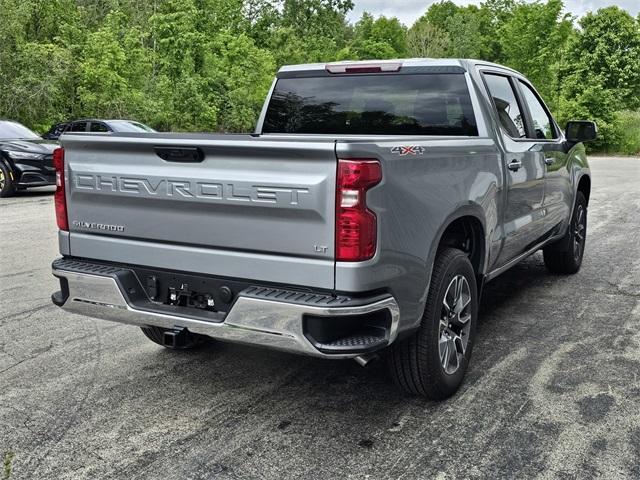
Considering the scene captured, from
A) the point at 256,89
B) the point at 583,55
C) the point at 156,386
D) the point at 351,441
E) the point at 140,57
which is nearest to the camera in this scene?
the point at 351,441

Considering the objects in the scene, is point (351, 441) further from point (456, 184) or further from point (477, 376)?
point (456, 184)

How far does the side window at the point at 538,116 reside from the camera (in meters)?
5.56

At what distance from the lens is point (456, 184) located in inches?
144

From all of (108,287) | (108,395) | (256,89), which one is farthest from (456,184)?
(256,89)

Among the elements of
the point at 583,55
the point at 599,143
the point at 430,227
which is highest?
the point at 583,55

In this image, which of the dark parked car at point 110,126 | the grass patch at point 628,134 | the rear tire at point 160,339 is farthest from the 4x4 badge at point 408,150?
the grass patch at point 628,134

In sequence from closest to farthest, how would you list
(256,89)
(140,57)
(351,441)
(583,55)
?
(351,441) < (140,57) < (256,89) < (583,55)

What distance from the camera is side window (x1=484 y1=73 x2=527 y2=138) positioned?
15.7 feet

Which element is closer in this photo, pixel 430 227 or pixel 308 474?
pixel 308 474

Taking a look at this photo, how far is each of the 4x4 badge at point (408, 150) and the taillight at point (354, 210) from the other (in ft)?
0.62

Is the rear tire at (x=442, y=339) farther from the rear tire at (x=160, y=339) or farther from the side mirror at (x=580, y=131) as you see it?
the side mirror at (x=580, y=131)

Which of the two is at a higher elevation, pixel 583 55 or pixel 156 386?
pixel 583 55

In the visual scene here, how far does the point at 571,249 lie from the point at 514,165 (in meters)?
2.45

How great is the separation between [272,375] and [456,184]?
161 cm
